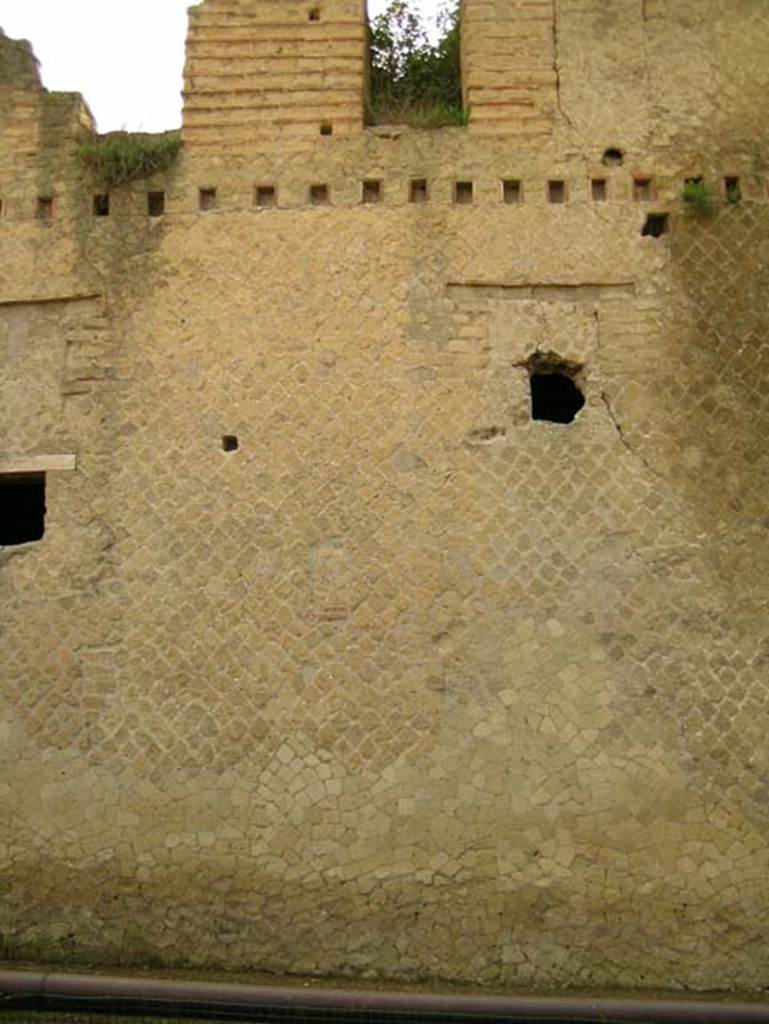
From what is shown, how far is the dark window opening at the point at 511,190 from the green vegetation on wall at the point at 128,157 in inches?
95.4

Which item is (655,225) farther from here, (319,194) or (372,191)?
(319,194)

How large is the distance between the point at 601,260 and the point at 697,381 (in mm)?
1092

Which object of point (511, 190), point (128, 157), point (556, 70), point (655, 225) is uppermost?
point (556, 70)

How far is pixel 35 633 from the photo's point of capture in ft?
25.6

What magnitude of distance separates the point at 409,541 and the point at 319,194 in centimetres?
267

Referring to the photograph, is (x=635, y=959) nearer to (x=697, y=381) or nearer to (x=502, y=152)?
(x=697, y=381)

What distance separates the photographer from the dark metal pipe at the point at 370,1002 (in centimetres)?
449

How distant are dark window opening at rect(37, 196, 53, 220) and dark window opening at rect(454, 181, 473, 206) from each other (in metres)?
2.99

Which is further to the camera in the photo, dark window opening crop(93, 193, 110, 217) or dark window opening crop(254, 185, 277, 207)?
dark window opening crop(93, 193, 110, 217)

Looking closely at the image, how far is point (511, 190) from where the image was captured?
8.33 meters

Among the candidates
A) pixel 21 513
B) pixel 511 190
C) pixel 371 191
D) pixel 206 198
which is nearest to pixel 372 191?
pixel 371 191

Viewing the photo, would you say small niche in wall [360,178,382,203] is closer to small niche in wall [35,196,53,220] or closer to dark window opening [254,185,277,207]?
dark window opening [254,185,277,207]

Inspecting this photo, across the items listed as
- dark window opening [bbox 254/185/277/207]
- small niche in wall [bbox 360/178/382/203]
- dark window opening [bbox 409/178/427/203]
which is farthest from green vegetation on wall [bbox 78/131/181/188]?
dark window opening [bbox 409/178/427/203]

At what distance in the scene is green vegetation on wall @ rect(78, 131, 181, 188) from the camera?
851 centimetres
